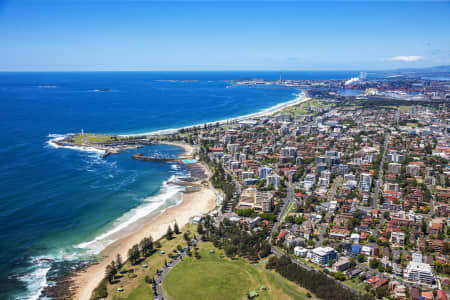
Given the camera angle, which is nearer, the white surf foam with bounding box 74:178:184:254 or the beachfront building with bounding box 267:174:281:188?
the white surf foam with bounding box 74:178:184:254

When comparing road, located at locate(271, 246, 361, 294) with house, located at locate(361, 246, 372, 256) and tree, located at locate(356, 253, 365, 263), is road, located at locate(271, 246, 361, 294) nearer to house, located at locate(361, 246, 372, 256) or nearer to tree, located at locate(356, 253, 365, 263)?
tree, located at locate(356, 253, 365, 263)

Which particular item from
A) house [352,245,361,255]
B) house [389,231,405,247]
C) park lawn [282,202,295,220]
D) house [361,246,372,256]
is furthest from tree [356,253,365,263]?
A: park lawn [282,202,295,220]

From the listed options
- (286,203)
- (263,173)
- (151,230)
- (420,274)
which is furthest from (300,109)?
(420,274)

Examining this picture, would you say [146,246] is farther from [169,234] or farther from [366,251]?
[366,251]

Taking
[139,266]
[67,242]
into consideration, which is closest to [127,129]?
[67,242]

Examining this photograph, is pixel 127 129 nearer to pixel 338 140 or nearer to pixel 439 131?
pixel 338 140

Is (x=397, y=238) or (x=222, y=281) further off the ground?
(x=397, y=238)

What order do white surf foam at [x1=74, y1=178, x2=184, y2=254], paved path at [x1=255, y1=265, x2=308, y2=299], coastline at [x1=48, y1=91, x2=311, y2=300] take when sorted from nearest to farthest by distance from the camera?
paved path at [x1=255, y1=265, x2=308, y2=299]
coastline at [x1=48, y1=91, x2=311, y2=300]
white surf foam at [x1=74, y1=178, x2=184, y2=254]
